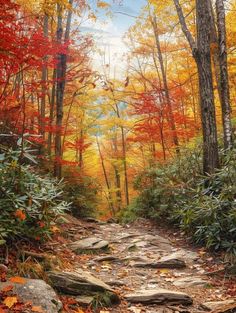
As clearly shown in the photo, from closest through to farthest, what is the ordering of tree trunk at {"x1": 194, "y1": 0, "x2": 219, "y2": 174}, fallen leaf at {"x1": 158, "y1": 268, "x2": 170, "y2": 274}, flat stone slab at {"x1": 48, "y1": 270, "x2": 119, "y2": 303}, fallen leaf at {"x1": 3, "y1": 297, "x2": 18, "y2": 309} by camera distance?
fallen leaf at {"x1": 3, "y1": 297, "x2": 18, "y2": 309}
flat stone slab at {"x1": 48, "y1": 270, "x2": 119, "y2": 303}
fallen leaf at {"x1": 158, "y1": 268, "x2": 170, "y2": 274}
tree trunk at {"x1": 194, "y1": 0, "x2": 219, "y2": 174}

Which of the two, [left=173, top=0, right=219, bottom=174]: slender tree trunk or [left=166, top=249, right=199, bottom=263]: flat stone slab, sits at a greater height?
[left=173, top=0, right=219, bottom=174]: slender tree trunk

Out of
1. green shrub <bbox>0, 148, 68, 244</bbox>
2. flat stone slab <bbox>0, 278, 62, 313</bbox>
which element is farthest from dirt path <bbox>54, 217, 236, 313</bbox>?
green shrub <bbox>0, 148, 68, 244</bbox>

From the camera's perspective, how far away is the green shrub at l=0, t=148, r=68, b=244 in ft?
12.7

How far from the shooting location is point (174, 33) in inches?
587

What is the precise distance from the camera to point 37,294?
2854mm

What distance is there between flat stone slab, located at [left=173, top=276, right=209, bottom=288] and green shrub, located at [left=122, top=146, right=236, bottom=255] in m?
0.76

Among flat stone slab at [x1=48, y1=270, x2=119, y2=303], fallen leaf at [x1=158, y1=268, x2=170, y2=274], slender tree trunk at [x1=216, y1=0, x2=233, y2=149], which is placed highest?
slender tree trunk at [x1=216, y1=0, x2=233, y2=149]

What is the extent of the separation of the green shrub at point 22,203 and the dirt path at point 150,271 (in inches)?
33.8

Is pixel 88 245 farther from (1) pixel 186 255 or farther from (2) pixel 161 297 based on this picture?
(2) pixel 161 297

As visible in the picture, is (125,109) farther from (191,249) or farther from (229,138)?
(191,249)

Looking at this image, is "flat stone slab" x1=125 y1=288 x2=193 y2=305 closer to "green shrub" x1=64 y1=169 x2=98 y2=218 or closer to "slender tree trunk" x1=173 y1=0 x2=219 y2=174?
"slender tree trunk" x1=173 y1=0 x2=219 y2=174

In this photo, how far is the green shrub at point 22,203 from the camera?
12.7 ft

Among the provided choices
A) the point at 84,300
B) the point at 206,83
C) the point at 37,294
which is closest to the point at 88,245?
the point at 84,300

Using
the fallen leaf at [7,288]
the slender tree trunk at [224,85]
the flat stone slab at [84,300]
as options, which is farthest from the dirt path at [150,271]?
the slender tree trunk at [224,85]
